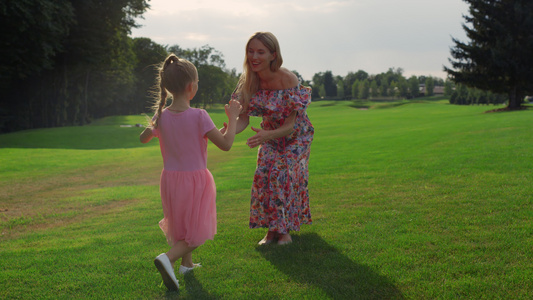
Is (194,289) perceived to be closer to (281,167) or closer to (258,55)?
(281,167)

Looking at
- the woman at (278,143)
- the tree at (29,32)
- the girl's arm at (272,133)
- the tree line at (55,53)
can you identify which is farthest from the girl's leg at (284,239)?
the tree at (29,32)

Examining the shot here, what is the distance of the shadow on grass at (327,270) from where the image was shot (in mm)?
3866

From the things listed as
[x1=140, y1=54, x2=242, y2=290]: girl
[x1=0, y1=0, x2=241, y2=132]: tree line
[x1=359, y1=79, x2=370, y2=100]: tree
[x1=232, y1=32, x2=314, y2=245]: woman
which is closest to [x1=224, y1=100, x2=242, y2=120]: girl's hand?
[x1=140, y1=54, x2=242, y2=290]: girl

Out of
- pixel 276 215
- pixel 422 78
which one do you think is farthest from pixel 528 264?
pixel 422 78

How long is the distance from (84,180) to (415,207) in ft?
33.3

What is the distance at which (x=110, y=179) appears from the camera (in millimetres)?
14031

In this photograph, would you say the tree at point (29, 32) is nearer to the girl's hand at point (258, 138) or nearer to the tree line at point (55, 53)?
the tree line at point (55, 53)

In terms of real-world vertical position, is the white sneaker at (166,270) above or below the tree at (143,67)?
below

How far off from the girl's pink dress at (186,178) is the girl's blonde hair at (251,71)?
1.38 m

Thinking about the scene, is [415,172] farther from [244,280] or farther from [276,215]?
[244,280]

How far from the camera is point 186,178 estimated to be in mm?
4191

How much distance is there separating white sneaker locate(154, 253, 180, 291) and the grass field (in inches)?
3.1

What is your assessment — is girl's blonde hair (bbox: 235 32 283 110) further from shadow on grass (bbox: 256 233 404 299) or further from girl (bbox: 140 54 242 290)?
shadow on grass (bbox: 256 233 404 299)

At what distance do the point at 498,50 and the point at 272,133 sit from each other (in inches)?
1645
